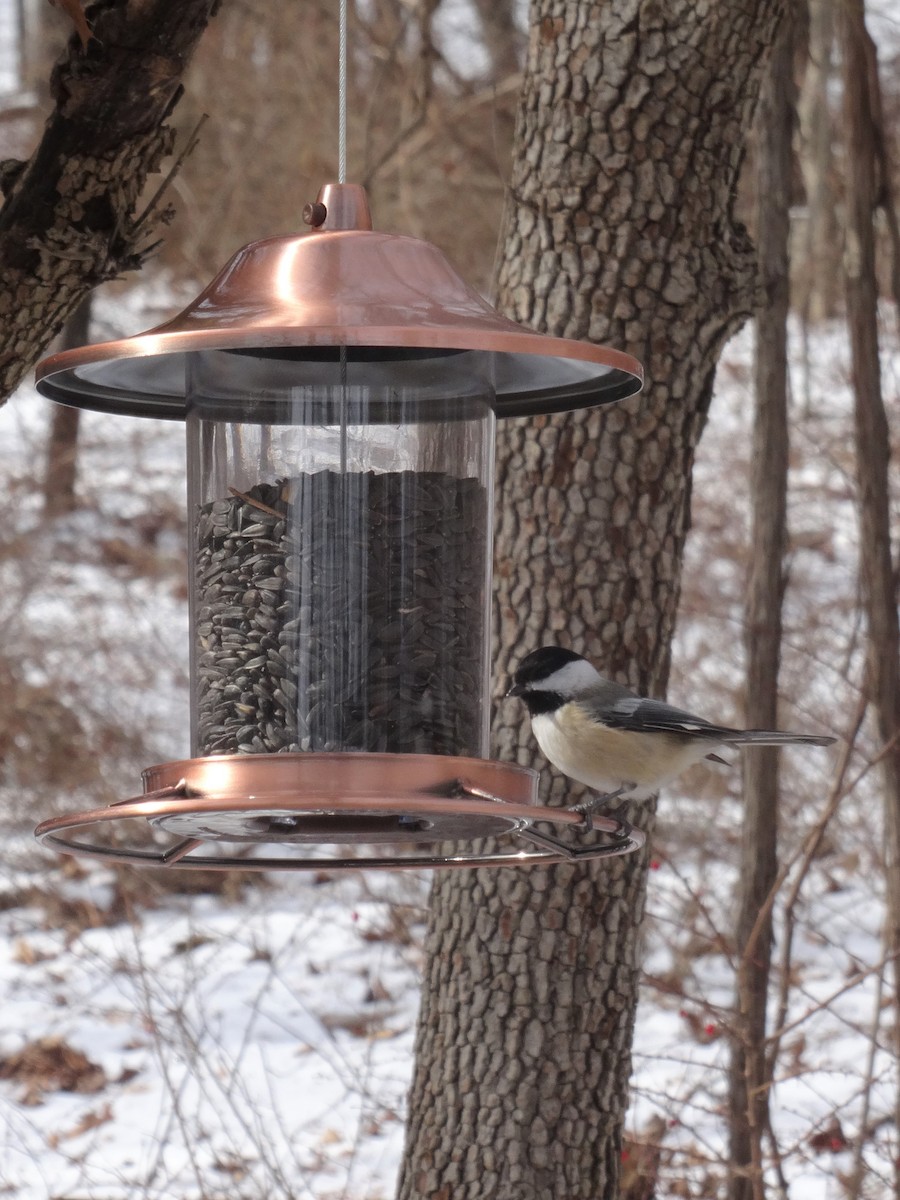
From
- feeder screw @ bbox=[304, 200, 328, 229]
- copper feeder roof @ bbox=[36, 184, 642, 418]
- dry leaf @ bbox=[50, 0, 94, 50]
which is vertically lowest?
copper feeder roof @ bbox=[36, 184, 642, 418]

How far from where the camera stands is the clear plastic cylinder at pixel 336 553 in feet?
9.12

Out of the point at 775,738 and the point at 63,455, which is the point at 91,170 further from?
the point at 63,455

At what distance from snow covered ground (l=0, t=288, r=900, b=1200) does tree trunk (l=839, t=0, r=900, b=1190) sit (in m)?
0.24

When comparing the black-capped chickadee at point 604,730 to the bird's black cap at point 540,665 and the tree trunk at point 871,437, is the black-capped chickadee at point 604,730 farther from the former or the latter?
the tree trunk at point 871,437

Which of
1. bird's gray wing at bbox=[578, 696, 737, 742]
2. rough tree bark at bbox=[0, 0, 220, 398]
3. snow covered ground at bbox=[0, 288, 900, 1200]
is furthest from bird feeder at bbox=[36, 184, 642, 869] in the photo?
snow covered ground at bbox=[0, 288, 900, 1200]

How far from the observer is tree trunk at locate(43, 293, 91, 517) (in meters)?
11.8

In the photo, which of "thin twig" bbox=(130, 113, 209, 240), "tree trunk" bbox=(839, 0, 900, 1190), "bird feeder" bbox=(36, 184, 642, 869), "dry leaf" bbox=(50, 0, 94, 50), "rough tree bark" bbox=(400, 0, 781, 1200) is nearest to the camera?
"bird feeder" bbox=(36, 184, 642, 869)

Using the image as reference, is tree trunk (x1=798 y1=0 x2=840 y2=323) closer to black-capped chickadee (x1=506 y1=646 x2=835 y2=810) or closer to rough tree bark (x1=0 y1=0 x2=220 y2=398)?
black-capped chickadee (x1=506 y1=646 x2=835 y2=810)

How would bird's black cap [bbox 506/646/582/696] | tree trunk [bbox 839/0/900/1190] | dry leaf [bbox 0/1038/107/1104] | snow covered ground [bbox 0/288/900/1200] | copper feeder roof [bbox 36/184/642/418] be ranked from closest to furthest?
copper feeder roof [bbox 36/184/642/418], bird's black cap [bbox 506/646/582/696], tree trunk [bbox 839/0/900/1190], snow covered ground [bbox 0/288/900/1200], dry leaf [bbox 0/1038/107/1104]

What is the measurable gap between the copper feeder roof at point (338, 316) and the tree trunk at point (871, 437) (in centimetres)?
266

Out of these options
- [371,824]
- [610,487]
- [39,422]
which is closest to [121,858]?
[371,824]

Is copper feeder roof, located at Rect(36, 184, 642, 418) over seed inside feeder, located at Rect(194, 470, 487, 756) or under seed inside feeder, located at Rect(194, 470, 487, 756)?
over

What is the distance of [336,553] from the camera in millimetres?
2803

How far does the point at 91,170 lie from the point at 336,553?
3.11 feet
